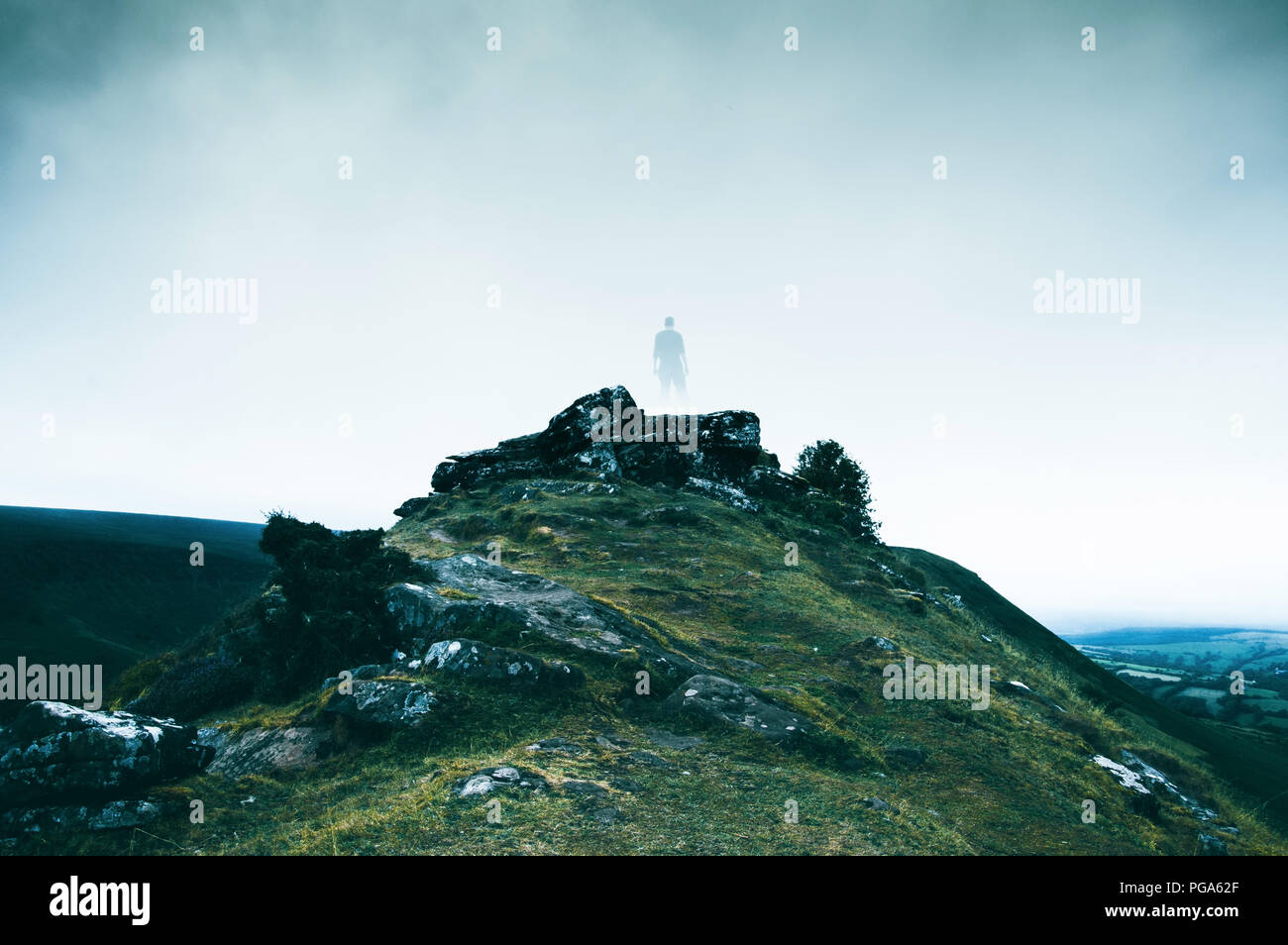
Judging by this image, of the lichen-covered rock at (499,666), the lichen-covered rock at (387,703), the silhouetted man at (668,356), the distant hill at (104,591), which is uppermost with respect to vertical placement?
the silhouetted man at (668,356)

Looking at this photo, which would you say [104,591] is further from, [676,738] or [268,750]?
[676,738]

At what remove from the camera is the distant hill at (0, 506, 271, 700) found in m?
45.1

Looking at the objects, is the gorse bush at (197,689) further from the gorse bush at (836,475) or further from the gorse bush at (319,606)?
the gorse bush at (836,475)

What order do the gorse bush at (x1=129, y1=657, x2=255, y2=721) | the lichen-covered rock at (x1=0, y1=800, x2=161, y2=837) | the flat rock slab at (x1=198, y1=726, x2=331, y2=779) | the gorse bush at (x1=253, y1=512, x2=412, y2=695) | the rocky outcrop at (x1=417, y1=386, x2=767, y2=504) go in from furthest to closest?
the rocky outcrop at (x1=417, y1=386, x2=767, y2=504), the gorse bush at (x1=129, y1=657, x2=255, y2=721), the gorse bush at (x1=253, y1=512, x2=412, y2=695), the flat rock slab at (x1=198, y1=726, x2=331, y2=779), the lichen-covered rock at (x1=0, y1=800, x2=161, y2=837)

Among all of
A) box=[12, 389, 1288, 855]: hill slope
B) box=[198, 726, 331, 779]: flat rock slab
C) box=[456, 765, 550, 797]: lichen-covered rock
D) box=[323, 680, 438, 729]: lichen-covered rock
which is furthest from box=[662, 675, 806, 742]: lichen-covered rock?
box=[198, 726, 331, 779]: flat rock slab

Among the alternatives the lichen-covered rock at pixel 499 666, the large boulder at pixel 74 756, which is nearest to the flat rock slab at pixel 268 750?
the large boulder at pixel 74 756

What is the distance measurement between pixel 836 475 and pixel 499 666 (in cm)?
3881

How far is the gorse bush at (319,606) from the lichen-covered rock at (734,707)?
767 cm

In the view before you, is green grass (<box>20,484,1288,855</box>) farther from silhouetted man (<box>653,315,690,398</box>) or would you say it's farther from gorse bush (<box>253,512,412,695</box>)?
silhouetted man (<box>653,315,690,398</box>)

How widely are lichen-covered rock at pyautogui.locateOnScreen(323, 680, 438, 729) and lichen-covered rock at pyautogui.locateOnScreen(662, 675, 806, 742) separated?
5.38m

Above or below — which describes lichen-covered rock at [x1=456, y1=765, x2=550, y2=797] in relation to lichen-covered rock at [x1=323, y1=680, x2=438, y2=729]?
below

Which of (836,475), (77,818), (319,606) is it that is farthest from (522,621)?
(836,475)

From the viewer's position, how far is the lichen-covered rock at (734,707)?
14.4m
